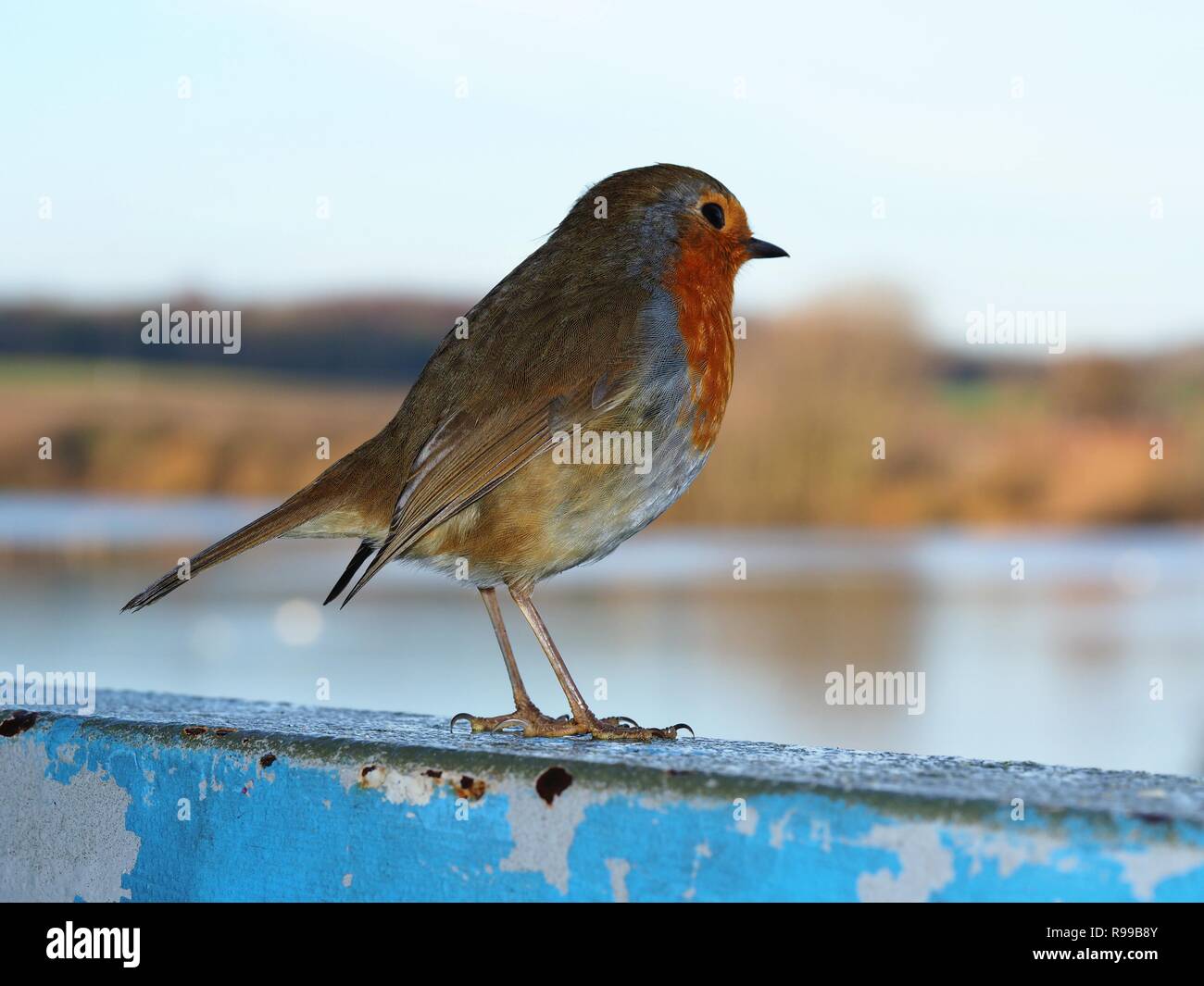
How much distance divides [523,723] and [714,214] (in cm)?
121

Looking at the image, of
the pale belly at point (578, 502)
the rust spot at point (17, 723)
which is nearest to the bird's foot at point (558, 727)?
the pale belly at point (578, 502)

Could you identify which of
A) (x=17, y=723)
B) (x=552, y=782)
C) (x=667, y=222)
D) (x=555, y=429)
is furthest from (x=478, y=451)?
(x=552, y=782)

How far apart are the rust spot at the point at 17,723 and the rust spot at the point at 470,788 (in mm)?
851

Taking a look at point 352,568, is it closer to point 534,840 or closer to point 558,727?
point 558,727

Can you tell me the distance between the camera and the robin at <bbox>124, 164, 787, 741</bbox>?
2.57 meters

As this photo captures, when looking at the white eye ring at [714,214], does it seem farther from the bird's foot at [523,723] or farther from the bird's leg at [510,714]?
the bird's foot at [523,723]

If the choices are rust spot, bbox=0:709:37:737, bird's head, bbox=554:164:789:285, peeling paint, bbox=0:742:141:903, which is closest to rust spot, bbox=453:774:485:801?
peeling paint, bbox=0:742:141:903

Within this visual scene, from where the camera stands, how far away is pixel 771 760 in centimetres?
185

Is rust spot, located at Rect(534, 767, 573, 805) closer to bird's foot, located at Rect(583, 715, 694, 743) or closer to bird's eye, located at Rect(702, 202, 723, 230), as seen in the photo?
bird's foot, located at Rect(583, 715, 694, 743)

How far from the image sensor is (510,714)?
8.50 feet
